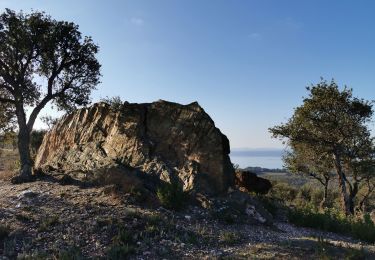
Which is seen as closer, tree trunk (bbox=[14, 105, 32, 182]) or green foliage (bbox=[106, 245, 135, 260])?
green foliage (bbox=[106, 245, 135, 260])

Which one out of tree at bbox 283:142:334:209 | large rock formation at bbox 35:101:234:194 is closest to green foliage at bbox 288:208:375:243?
large rock formation at bbox 35:101:234:194

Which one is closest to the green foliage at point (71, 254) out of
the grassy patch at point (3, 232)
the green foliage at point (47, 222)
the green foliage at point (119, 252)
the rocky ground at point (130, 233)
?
the rocky ground at point (130, 233)

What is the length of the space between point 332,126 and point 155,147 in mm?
17465

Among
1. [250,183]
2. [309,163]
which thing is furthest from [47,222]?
[309,163]

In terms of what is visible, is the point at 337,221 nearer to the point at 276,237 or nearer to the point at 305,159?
the point at 276,237

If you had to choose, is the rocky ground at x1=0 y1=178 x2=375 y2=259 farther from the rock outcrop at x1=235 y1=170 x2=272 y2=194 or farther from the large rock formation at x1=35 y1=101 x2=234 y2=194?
the rock outcrop at x1=235 y1=170 x2=272 y2=194

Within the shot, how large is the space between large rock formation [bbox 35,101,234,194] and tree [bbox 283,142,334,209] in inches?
690

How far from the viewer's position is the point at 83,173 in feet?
70.3

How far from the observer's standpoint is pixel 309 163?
39844mm

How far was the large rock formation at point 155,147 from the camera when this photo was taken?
64.6 feet

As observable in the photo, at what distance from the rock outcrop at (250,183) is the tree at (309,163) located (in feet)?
33.0

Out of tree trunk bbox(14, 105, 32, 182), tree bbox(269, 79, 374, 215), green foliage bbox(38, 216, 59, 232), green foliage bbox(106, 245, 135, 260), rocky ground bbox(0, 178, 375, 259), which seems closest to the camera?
green foliage bbox(106, 245, 135, 260)

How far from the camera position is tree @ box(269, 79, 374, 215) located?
32281 mm

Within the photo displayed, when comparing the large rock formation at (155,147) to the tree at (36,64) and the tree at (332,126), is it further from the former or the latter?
the tree at (332,126)
